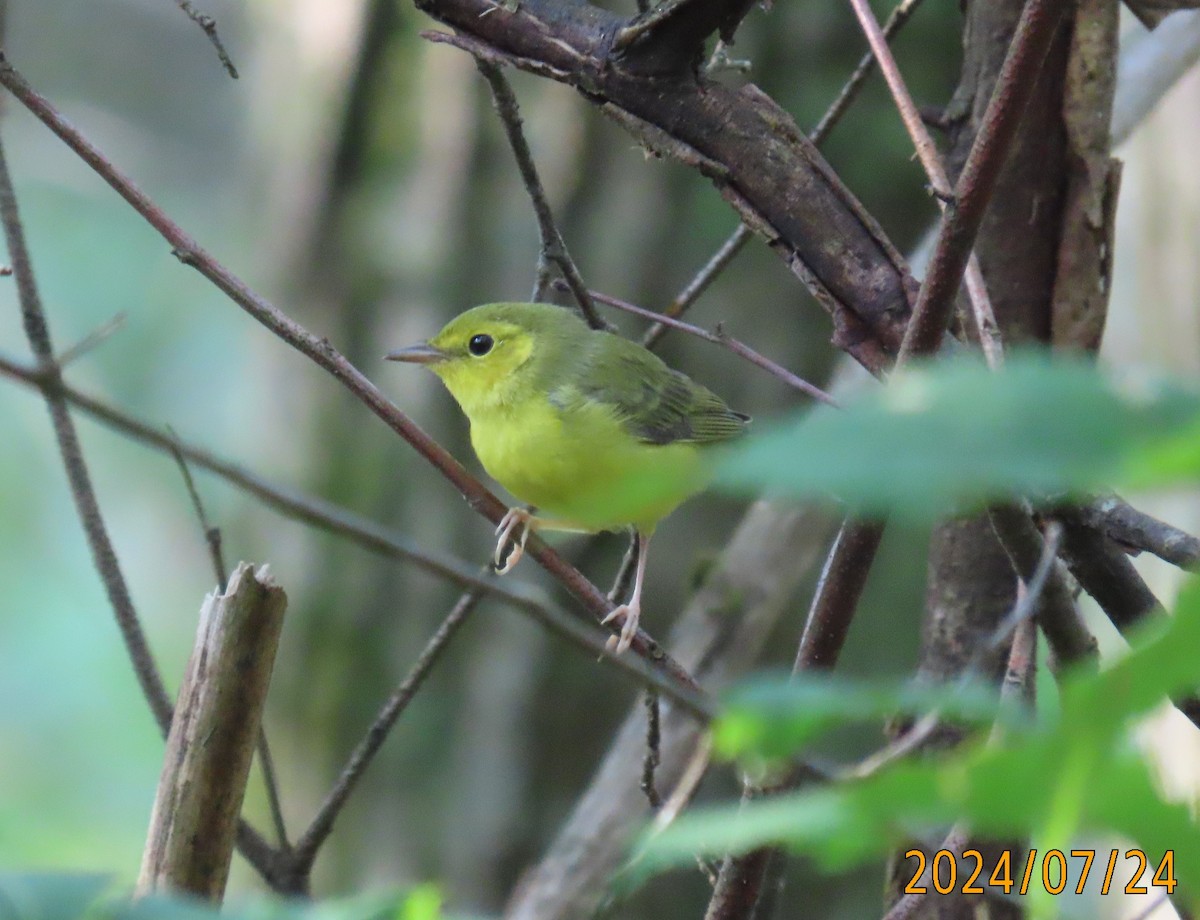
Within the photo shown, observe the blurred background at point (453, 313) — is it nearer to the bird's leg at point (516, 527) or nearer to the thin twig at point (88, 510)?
the bird's leg at point (516, 527)

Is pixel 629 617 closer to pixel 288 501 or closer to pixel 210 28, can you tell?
pixel 210 28

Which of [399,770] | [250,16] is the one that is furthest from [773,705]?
[250,16]

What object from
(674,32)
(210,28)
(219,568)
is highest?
(210,28)

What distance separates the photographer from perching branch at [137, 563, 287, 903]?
63.6 inches

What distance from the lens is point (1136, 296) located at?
575 cm

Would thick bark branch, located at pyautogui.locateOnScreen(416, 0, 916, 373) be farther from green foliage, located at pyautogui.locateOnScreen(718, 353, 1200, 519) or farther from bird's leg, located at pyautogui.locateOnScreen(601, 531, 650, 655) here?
green foliage, located at pyautogui.locateOnScreen(718, 353, 1200, 519)

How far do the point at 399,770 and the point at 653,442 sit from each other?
6.79ft

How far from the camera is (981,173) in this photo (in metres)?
1.49

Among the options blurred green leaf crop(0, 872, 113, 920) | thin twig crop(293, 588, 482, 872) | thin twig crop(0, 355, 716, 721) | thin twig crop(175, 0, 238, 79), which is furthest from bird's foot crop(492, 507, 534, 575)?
blurred green leaf crop(0, 872, 113, 920)

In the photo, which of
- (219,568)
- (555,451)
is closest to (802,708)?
(219,568)

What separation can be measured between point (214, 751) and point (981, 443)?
134 centimetres

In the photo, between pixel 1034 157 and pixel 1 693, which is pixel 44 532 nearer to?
pixel 1 693

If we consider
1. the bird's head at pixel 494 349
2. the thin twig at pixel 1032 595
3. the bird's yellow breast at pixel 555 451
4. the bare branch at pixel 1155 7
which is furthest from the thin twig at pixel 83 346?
the bare branch at pixel 1155 7

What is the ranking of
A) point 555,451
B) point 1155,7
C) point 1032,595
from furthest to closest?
point 555,451 < point 1155,7 < point 1032,595
